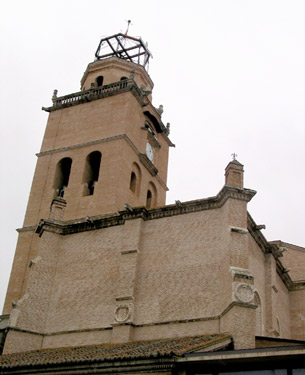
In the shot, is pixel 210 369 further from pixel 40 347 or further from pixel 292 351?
pixel 40 347

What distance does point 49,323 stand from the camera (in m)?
23.2

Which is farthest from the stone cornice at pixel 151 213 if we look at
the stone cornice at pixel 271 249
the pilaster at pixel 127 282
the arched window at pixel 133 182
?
the arched window at pixel 133 182

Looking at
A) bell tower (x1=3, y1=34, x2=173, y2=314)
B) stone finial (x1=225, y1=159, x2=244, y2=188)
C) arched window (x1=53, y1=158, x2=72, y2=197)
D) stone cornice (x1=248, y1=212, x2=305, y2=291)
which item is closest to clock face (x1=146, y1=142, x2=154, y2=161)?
bell tower (x1=3, y1=34, x2=173, y2=314)

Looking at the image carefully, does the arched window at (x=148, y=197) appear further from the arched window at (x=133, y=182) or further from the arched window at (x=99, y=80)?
the arched window at (x=99, y=80)

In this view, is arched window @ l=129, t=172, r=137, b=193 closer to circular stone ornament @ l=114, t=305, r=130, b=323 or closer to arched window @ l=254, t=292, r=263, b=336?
circular stone ornament @ l=114, t=305, r=130, b=323

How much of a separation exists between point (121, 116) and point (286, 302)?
1382cm

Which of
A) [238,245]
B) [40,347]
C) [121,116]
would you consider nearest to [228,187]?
[238,245]

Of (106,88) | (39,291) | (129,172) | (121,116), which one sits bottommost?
(39,291)

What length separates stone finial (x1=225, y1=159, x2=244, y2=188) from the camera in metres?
21.5

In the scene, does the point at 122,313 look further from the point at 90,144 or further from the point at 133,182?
the point at 90,144

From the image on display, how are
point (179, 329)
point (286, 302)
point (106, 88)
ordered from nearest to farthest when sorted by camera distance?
point (179, 329) < point (286, 302) < point (106, 88)

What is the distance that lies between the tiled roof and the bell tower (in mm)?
8379

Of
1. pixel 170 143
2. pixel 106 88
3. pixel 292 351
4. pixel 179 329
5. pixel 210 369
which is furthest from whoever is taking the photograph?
pixel 170 143

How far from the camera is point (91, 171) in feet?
107
